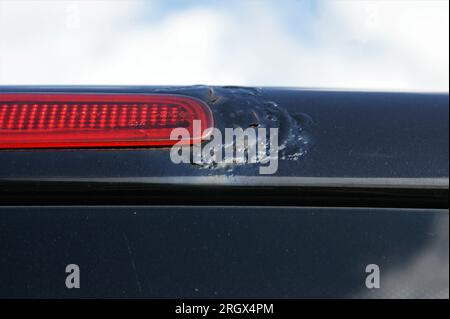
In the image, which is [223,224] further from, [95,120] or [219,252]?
[95,120]

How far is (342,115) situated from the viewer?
148 centimetres

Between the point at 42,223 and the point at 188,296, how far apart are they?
0.35 meters

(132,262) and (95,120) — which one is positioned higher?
(95,120)

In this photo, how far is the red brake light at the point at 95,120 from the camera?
1.37 metres

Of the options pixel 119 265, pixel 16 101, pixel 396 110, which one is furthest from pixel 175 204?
pixel 396 110

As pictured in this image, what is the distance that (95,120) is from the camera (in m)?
1.40

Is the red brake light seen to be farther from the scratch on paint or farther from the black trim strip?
the scratch on paint

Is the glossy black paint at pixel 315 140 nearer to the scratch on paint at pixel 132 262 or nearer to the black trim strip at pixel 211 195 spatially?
the black trim strip at pixel 211 195

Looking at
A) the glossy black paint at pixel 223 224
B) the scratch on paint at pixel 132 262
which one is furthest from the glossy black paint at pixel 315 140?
the scratch on paint at pixel 132 262

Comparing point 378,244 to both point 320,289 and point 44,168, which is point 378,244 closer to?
point 320,289

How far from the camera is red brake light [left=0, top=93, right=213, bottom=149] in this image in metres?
1.37

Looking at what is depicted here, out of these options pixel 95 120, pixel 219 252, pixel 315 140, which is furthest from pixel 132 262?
pixel 315 140

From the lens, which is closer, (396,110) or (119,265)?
(119,265)
